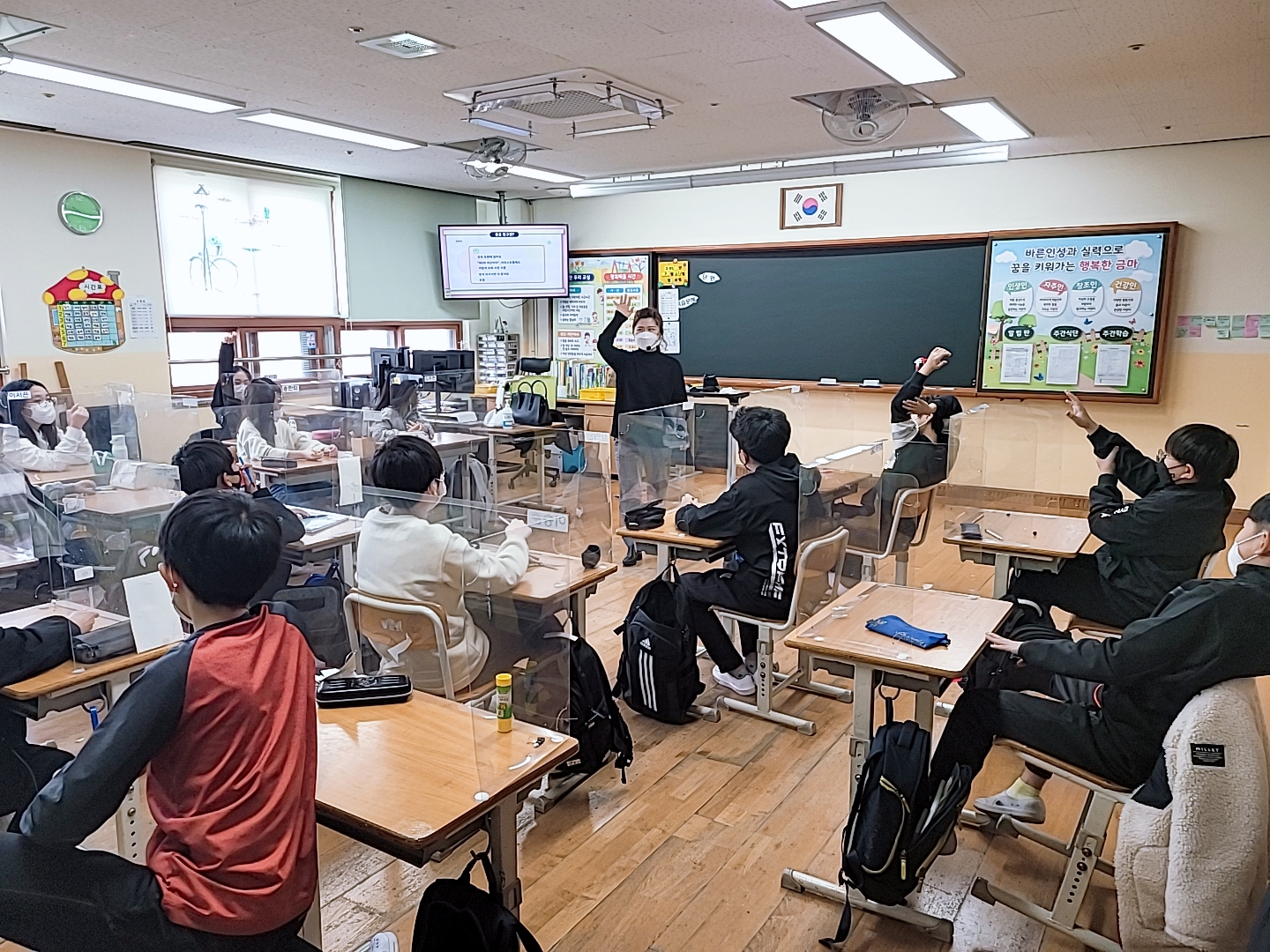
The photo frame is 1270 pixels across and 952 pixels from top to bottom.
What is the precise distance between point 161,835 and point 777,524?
2.34 m

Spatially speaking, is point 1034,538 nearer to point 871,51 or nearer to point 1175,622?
point 1175,622

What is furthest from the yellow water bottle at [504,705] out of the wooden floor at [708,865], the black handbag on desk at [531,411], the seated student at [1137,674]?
the black handbag on desk at [531,411]

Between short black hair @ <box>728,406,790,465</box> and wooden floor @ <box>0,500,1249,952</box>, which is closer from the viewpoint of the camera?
wooden floor @ <box>0,500,1249,952</box>

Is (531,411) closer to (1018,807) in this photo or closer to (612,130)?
(612,130)

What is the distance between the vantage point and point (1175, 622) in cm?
185

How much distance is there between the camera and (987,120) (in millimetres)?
5195

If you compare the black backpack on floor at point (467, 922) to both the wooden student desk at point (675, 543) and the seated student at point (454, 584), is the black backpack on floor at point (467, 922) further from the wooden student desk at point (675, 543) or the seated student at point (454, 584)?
the wooden student desk at point (675, 543)

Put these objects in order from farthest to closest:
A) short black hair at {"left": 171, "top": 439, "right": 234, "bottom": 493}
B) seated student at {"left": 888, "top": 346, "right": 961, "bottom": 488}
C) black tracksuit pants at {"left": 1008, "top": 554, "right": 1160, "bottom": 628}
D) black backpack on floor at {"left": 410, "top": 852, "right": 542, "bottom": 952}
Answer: seated student at {"left": 888, "top": 346, "right": 961, "bottom": 488}, short black hair at {"left": 171, "top": 439, "right": 234, "bottom": 493}, black tracksuit pants at {"left": 1008, "top": 554, "right": 1160, "bottom": 628}, black backpack on floor at {"left": 410, "top": 852, "right": 542, "bottom": 952}

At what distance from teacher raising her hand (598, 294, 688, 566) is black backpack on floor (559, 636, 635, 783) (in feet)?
6.76

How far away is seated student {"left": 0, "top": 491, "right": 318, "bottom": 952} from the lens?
52.1 inches

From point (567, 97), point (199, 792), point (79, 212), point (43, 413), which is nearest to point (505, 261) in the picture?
point (79, 212)

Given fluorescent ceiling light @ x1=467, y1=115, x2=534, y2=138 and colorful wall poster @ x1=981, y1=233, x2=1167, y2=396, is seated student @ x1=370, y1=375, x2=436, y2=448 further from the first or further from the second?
colorful wall poster @ x1=981, y1=233, x2=1167, y2=396

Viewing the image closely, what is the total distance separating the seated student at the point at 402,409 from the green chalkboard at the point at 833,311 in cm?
265

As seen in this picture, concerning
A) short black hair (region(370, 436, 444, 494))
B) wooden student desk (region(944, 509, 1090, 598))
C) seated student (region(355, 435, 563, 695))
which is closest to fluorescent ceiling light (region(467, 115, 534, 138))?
short black hair (region(370, 436, 444, 494))
